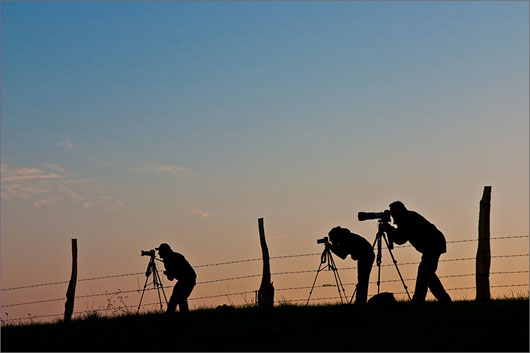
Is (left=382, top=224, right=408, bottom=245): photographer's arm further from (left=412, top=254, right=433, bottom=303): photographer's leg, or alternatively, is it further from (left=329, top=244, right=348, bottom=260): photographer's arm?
(left=329, top=244, right=348, bottom=260): photographer's arm

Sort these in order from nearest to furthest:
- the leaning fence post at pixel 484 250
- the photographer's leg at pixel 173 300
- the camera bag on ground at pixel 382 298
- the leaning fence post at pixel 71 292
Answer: the camera bag on ground at pixel 382 298 → the leaning fence post at pixel 484 250 → the photographer's leg at pixel 173 300 → the leaning fence post at pixel 71 292

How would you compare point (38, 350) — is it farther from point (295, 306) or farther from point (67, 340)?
point (295, 306)

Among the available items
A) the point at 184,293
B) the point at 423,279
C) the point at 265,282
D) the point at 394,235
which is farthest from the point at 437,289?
the point at 184,293

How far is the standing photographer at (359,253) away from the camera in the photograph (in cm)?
1666

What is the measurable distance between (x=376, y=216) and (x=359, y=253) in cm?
85

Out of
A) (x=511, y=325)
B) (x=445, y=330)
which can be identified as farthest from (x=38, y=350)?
(x=511, y=325)

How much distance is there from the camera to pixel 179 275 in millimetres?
18125

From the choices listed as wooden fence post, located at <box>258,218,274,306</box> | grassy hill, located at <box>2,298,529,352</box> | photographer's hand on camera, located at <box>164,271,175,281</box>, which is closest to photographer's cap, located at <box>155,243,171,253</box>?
photographer's hand on camera, located at <box>164,271,175,281</box>

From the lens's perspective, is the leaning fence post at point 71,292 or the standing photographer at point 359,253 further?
the leaning fence post at point 71,292

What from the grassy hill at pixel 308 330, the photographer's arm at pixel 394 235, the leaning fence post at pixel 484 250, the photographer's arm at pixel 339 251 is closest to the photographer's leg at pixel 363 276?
the photographer's arm at pixel 339 251

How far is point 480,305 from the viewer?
14148 mm

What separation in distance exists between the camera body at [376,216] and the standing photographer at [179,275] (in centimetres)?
413

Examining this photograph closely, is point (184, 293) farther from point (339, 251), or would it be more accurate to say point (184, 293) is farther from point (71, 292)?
point (71, 292)

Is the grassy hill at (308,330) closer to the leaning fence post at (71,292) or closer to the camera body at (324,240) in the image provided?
the camera body at (324,240)
